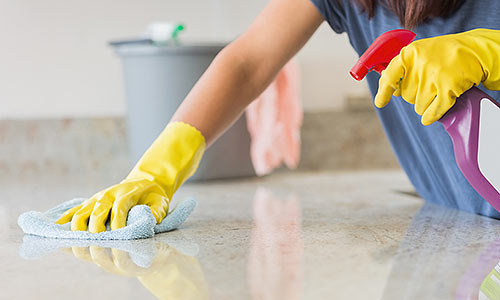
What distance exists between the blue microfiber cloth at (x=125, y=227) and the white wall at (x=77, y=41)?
119 cm

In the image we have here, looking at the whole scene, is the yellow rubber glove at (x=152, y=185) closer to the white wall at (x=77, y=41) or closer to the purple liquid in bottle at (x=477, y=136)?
the purple liquid in bottle at (x=477, y=136)

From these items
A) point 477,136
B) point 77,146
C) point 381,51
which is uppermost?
point 381,51

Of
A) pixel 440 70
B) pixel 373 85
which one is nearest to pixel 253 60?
pixel 373 85

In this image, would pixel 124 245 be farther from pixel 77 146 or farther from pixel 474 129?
pixel 77 146

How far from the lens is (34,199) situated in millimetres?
1448

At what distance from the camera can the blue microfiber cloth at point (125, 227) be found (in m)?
0.83

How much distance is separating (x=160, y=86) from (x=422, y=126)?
95 centimetres

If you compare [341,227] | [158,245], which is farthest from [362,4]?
[158,245]

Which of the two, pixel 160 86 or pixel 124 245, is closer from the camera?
pixel 124 245

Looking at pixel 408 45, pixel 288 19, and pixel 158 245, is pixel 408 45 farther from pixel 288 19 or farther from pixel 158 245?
pixel 158 245

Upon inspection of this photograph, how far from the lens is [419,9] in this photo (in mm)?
909

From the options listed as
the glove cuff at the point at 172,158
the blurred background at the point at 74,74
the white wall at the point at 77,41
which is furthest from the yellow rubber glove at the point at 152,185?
the white wall at the point at 77,41

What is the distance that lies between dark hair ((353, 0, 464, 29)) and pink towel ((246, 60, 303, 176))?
94 cm

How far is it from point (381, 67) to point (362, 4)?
0.61 ft
